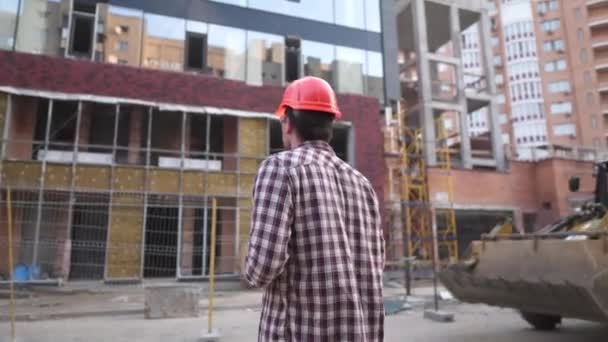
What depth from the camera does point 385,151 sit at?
63.3 feet

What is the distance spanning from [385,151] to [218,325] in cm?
1312

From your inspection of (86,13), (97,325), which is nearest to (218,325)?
(97,325)

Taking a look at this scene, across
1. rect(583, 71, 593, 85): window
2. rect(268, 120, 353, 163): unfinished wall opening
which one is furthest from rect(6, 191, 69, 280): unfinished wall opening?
rect(583, 71, 593, 85): window

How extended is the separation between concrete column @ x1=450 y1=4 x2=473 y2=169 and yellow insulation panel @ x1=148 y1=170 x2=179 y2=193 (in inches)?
580

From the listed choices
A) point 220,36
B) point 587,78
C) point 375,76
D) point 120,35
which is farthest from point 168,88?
point 587,78

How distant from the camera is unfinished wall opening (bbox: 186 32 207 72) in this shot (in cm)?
1620

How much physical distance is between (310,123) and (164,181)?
13665 millimetres

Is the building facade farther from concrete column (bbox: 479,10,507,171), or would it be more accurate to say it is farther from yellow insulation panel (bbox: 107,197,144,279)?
concrete column (bbox: 479,10,507,171)

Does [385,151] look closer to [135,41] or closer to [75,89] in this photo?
[135,41]

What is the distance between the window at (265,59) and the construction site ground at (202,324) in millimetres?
9114

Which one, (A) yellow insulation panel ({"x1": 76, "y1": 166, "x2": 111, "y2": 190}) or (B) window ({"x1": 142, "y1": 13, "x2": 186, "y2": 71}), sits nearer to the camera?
(A) yellow insulation panel ({"x1": 76, "y1": 166, "x2": 111, "y2": 190})

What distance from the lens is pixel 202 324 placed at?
791cm

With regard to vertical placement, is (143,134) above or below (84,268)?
above

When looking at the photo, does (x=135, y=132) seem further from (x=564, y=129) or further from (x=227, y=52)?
(x=564, y=129)
